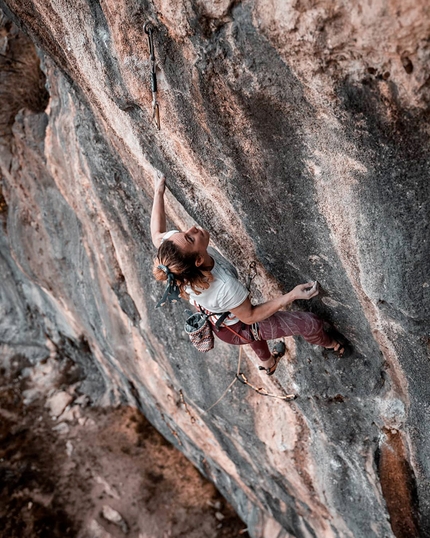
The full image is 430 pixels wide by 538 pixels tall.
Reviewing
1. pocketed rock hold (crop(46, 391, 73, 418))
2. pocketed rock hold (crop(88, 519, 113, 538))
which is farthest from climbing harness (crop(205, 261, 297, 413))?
pocketed rock hold (crop(46, 391, 73, 418))

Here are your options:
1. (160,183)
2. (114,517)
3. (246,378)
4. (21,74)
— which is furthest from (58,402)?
(160,183)

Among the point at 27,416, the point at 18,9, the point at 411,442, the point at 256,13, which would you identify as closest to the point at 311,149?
Answer: the point at 256,13

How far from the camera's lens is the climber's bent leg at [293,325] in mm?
3496

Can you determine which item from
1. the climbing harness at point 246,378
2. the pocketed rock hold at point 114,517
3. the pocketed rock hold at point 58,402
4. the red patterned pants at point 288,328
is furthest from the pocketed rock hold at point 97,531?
the red patterned pants at point 288,328

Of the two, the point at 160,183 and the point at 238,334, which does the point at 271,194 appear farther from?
the point at 238,334

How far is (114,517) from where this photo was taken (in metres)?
8.79

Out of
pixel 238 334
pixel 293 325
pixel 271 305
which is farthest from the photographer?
pixel 238 334

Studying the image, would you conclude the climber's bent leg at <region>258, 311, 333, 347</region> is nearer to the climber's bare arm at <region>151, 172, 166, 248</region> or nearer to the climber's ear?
the climber's ear

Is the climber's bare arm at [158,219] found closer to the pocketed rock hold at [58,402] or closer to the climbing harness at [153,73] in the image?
the climbing harness at [153,73]

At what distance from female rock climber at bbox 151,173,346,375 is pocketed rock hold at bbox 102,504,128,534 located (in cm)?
676

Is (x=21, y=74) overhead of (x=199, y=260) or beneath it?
overhead

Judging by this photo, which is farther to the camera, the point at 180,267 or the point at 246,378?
the point at 246,378

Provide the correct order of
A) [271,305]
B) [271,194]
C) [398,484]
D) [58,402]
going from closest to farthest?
[271,194]
[271,305]
[398,484]
[58,402]

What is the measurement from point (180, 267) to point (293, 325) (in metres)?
1.14
